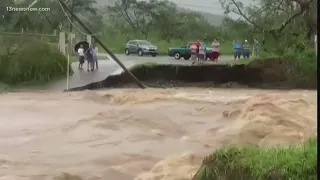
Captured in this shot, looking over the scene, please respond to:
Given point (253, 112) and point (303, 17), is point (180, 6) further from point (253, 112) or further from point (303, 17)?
point (253, 112)

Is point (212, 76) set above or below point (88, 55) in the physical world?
below

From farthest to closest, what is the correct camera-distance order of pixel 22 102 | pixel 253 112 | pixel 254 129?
pixel 22 102, pixel 253 112, pixel 254 129

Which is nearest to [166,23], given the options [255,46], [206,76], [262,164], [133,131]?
[206,76]

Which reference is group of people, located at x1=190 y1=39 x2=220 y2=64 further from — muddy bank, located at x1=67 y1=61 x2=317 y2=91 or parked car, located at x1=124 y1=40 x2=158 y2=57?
parked car, located at x1=124 y1=40 x2=158 y2=57

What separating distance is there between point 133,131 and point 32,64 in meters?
3.69

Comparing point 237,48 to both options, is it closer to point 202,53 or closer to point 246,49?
point 246,49

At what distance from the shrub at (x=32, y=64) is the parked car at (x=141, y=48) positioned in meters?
0.84

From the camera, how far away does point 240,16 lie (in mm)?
8578

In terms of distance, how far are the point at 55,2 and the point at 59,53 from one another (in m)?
0.67

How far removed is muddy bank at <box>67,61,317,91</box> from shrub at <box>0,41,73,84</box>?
531mm

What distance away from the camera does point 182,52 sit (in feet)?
28.2

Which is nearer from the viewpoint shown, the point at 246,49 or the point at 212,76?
the point at 246,49

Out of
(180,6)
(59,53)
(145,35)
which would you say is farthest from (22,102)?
(180,6)

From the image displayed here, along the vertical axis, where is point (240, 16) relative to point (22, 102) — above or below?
above
